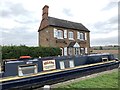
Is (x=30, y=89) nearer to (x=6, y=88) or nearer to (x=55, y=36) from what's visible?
(x=6, y=88)

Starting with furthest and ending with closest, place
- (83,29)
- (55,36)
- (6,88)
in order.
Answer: (83,29) → (55,36) → (6,88)

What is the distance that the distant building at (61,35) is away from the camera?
20328 millimetres

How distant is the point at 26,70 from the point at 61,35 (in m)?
14.5

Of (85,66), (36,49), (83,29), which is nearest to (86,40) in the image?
(83,29)

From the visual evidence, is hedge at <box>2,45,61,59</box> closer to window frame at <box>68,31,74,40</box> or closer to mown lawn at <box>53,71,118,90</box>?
window frame at <box>68,31,74,40</box>

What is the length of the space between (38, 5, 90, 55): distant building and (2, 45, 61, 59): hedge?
2470mm

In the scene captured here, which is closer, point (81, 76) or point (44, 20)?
point (81, 76)

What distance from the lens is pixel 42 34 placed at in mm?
22797

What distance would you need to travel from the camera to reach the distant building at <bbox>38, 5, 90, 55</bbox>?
2033 cm

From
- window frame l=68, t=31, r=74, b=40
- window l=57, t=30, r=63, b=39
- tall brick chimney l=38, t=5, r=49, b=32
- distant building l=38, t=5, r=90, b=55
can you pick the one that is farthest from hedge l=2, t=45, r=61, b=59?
tall brick chimney l=38, t=5, r=49, b=32

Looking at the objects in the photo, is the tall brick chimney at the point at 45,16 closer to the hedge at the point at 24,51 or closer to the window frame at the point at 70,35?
the window frame at the point at 70,35

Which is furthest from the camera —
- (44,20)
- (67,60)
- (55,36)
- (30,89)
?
(44,20)

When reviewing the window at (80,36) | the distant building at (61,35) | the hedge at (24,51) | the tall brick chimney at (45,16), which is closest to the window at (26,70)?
the hedge at (24,51)

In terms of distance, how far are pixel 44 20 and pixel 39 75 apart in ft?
50.9
